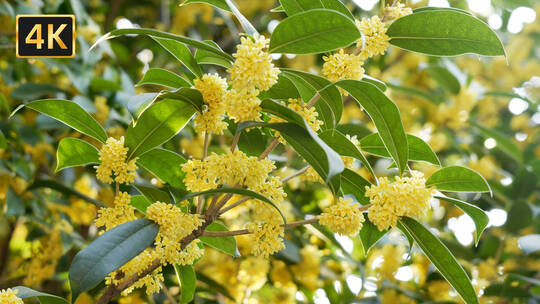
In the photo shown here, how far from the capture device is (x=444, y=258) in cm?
89

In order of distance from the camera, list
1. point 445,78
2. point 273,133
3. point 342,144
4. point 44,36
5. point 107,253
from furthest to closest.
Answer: point 445,78
point 44,36
point 273,133
point 342,144
point 107,253

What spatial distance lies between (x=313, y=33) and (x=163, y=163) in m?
0.40

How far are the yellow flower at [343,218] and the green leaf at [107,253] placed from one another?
27 cm

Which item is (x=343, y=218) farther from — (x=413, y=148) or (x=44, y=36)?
(x=44, y=36)

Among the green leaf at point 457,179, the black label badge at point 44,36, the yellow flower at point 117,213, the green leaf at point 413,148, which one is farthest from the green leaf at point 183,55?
the black label badge at point 44,36

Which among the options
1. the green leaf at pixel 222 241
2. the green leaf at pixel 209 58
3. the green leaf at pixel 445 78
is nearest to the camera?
the green leaf at pixel 209 58

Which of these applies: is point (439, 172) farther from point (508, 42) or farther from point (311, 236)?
point (508, 42)

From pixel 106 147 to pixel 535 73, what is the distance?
9.43 feet

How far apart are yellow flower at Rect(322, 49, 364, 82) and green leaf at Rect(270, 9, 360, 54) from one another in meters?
0.04

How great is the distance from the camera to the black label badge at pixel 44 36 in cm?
166

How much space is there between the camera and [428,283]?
221cm

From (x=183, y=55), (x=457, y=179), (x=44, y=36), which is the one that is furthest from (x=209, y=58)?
(x=44, y=36)

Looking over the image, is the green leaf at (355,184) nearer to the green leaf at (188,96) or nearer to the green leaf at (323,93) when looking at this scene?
the green leaf at (323,93)

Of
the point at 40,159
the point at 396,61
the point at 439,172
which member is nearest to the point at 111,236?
the point at 439,172
